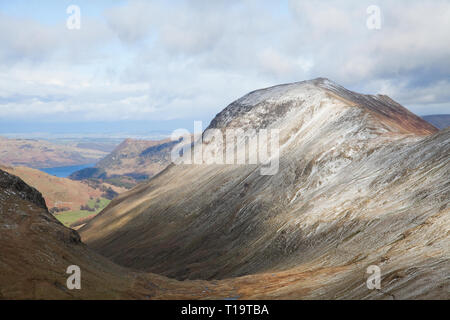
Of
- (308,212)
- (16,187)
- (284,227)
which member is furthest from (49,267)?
(308,212)

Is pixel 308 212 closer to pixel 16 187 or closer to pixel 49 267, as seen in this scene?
pixel 49 267

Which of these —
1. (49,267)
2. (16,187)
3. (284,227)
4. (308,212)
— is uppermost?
(16,187)

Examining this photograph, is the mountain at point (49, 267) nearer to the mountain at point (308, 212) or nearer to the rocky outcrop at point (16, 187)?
the rocky outcrop at point (16, 187)

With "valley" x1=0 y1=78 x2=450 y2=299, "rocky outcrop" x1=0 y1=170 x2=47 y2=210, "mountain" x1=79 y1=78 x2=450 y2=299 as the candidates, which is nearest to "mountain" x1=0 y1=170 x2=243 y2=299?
"rocky outcrop" x1=0 y1=170 x2=47 y2=210

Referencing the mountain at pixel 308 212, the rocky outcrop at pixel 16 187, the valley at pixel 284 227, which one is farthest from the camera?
the rocky outcrop at pixel 16 187

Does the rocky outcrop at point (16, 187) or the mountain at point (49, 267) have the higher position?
the rocky outcrop at point (16, 187)

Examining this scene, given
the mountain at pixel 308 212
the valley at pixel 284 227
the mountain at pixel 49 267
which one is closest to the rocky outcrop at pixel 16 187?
the mountain at pixel 49 267

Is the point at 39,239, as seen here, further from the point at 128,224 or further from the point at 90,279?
the point at 128,224
